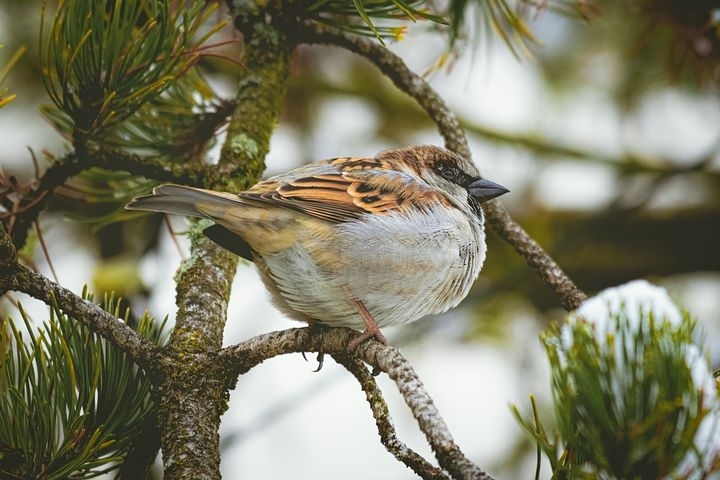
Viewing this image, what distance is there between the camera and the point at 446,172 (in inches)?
137

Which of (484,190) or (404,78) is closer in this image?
(404,78)

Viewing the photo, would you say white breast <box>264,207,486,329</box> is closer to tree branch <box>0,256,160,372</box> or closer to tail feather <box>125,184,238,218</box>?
tail feather <box>125,184,238,218</box>

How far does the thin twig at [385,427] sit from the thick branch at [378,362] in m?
0.02

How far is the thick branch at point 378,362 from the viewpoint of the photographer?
1.59 meters

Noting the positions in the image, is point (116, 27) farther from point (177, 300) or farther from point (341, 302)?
point (341, 302)

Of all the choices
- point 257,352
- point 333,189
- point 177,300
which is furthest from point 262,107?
point 257,352

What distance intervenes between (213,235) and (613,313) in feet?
4.90

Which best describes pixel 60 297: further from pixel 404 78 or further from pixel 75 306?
pixel 404 78

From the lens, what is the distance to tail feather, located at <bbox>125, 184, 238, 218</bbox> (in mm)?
2430

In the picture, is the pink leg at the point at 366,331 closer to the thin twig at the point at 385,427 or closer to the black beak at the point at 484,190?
the thin twig at the point at 385,427

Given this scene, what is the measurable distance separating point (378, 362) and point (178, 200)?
0.78 metres

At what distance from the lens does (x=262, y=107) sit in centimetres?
296

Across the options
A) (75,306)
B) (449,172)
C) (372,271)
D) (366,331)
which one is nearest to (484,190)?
(449,172)

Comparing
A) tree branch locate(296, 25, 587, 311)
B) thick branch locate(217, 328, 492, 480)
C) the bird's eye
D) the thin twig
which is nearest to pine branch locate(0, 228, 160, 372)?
thick branch locate(217, 328, 492, 480)
